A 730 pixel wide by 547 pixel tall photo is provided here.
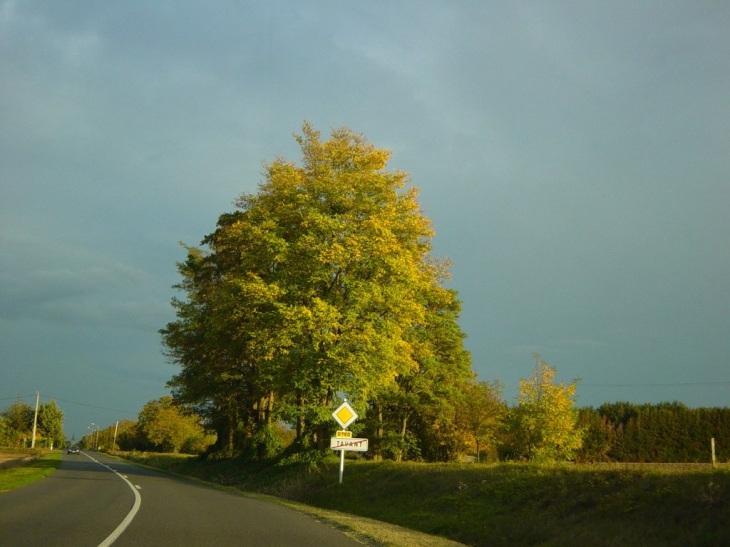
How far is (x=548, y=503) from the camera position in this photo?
→ 15.9m

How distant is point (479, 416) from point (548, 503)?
104 feet

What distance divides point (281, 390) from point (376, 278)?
24.6ft

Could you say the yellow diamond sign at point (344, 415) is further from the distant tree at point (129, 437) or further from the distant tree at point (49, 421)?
the distant tree at point (49, 421)

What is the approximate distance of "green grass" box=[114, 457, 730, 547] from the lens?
12250mm

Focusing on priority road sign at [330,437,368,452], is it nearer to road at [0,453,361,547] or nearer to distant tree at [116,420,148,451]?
road at [0,453,361,547]

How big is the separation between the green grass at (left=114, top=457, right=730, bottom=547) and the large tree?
19.6 ft

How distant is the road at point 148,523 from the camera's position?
12102mm

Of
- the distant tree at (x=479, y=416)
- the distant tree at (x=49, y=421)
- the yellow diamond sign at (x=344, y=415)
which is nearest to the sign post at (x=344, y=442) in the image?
the yellow diamond sign at (x=344, y=415)

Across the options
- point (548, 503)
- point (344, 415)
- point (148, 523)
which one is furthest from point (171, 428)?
point (548, 503)

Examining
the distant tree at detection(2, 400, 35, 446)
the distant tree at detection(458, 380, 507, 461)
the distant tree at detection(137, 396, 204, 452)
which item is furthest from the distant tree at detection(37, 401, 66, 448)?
the distant tree at detection(458, 380, 507, 461)

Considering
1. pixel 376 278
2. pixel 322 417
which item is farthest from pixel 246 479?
pixel 376 278

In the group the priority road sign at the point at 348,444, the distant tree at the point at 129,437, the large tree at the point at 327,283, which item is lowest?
the distant tree at the point at 129,437

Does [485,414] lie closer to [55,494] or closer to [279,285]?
[279,285]

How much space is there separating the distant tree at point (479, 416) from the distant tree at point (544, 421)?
35.6 ft
